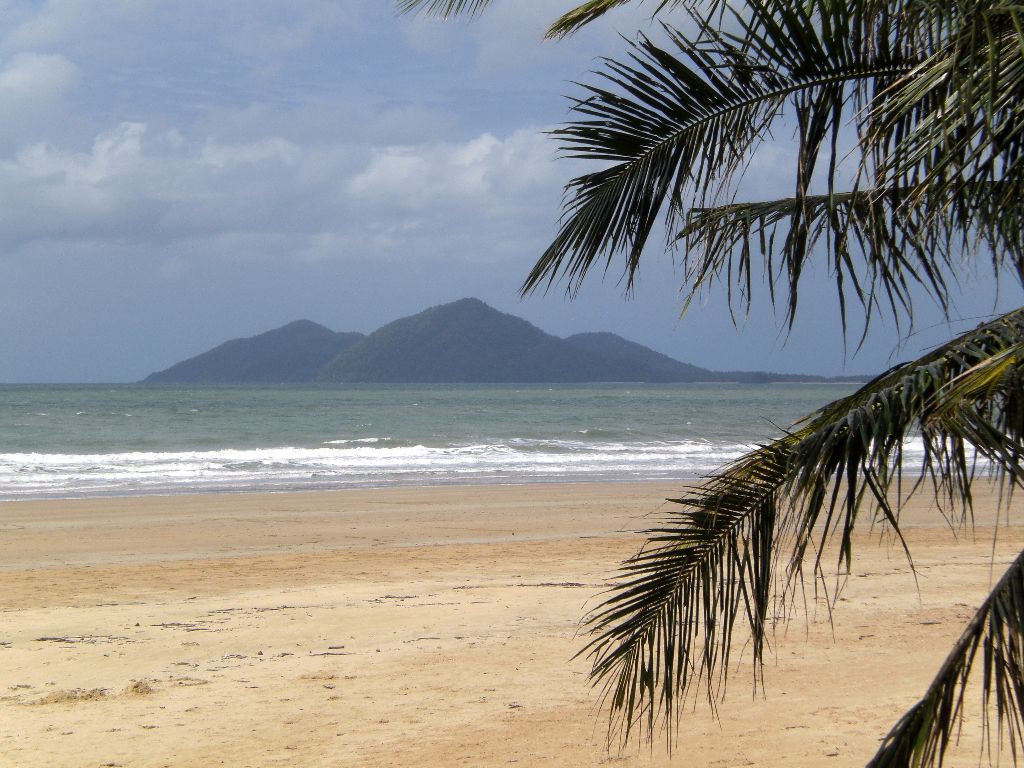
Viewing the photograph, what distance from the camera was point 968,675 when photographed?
2.18 m

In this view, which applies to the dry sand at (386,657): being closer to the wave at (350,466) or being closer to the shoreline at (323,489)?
A: the shoreline at (323,489)

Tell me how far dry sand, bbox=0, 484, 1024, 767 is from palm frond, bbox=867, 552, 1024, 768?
2.35 m

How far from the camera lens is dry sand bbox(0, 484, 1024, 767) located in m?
4.56

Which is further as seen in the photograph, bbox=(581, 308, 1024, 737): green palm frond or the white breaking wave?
the white breaking wave

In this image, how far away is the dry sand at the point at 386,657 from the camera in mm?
4562

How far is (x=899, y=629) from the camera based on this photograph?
6500 millimetres

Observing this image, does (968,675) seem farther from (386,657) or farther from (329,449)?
(329,449)

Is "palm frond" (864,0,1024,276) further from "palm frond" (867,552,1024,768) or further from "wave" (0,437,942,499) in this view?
"wave" (0,437,942,499)

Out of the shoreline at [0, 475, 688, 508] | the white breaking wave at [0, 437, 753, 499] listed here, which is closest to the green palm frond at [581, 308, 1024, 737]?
the shoreline at [0, 475, 688, 508]

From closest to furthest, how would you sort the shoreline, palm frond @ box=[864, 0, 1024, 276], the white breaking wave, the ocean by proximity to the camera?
palm frond @ box=[864, 0, 1024, 276] → the shoreline → the white breaking wave → the ocean

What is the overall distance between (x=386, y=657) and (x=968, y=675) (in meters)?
4.21

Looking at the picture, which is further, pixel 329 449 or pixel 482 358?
pixel 482 358

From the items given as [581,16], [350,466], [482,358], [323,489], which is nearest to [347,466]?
[350,466]

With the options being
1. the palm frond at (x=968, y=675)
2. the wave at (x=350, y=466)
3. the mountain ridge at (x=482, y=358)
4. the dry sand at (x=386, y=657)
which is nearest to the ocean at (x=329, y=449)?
the wave at (x=350, y=466)
